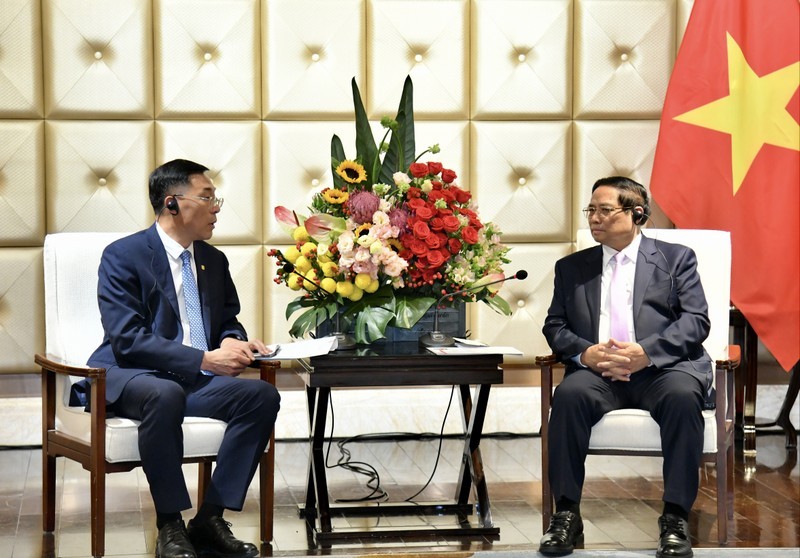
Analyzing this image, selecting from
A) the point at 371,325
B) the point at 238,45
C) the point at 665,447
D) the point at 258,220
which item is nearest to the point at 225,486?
the point at 371,325

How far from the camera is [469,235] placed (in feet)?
11.6

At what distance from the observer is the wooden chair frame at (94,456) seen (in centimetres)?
324

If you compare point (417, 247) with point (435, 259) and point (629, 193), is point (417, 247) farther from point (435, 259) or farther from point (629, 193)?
point (629, 193)

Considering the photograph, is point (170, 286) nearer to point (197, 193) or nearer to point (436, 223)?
point (197, 193)

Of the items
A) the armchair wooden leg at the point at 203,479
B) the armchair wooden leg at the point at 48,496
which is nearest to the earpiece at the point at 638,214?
the armchair wooden leg at the point at 203,479

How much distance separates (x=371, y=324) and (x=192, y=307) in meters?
0.61

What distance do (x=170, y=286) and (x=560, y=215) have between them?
84.9 inches

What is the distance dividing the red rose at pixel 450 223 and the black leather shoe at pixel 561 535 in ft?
3.14

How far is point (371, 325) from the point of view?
353cm

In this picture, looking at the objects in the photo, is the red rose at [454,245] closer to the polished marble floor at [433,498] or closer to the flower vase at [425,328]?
the flower vase at [425,328]

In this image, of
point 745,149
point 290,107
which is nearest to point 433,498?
point 290,107

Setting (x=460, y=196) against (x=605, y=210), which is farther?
(x=605, y=210)

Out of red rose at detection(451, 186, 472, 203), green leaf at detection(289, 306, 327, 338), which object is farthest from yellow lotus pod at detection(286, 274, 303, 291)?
red rose at detection(451, 186, 472, 203)

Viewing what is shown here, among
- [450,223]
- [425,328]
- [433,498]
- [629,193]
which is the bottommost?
[433,498]
